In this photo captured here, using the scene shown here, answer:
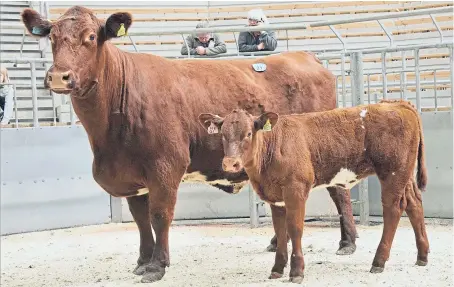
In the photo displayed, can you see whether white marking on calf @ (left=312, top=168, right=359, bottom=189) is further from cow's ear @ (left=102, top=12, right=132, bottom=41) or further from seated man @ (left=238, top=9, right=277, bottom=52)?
seated man @ (left=238, top=9, right=277, bottom=52)

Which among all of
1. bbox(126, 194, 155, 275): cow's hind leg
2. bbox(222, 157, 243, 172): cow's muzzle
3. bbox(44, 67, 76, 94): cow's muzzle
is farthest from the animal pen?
bbox(44, 67, 76, 94): cow's muzzle

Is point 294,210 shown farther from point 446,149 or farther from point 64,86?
point 446,149

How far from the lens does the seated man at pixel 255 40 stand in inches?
447

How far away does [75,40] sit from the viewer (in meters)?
5.72

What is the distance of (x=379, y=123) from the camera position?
246 inches

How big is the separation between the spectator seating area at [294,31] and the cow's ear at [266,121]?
317 inches

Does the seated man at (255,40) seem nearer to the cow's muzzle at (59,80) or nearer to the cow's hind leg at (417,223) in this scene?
the cow's hind leg at (417,223)

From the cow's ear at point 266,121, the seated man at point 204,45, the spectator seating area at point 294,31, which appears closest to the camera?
the cow's ear at point 266,121

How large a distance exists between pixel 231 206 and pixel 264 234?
1232 mm

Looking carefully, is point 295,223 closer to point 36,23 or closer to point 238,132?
point 238,132

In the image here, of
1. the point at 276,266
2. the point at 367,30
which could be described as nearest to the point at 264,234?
the point at 276,266

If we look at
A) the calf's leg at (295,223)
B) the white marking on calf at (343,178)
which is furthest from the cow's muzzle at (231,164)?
the white marking on calf at (343,178)

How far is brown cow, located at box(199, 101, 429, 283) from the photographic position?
227 inches

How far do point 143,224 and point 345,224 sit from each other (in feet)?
6.60
